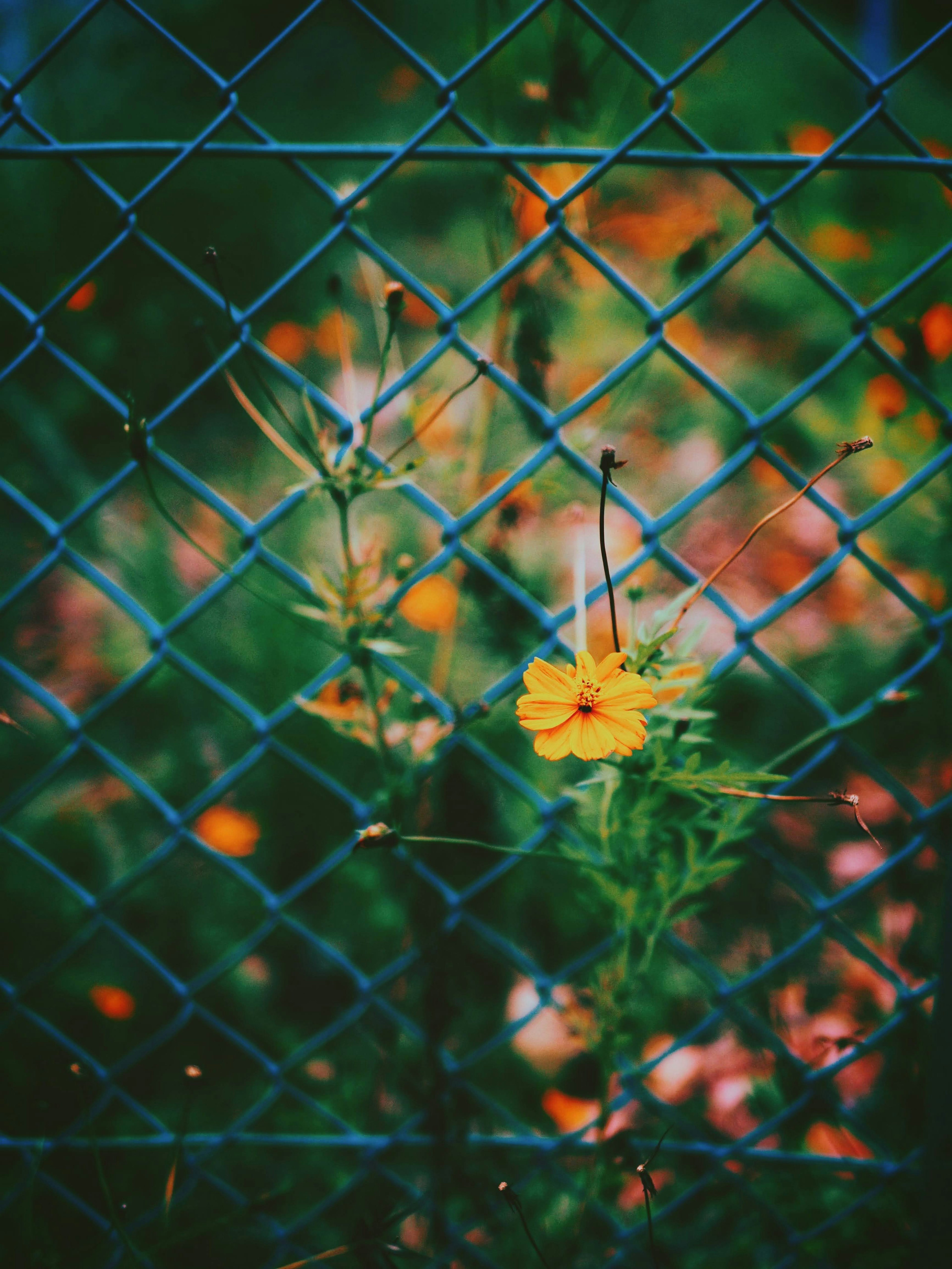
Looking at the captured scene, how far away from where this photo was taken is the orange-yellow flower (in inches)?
22.1

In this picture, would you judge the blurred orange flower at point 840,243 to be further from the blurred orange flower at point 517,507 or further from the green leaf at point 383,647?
the green leaf at point 383,647

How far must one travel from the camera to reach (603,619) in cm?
124

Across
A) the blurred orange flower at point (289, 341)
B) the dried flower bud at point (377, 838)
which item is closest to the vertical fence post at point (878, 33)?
the blurred orange flower at point (289, 341)

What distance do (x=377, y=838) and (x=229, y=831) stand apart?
0.75 meters

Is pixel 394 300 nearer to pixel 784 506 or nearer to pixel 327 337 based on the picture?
pixel 784 506

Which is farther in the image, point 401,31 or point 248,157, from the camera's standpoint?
point 401,31

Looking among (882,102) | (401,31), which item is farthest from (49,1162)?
(401,31)

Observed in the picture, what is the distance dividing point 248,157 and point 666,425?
1022mm

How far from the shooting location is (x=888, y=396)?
1094mm

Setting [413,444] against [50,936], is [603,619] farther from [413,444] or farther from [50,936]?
[50,936]

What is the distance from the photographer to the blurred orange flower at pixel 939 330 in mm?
945

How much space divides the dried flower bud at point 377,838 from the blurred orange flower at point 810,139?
56.3 inches

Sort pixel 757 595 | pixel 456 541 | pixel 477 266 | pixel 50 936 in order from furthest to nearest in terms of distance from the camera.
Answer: pixel 477 266 < pixel 757 595 < pixel 50 936 < pixel 456 541

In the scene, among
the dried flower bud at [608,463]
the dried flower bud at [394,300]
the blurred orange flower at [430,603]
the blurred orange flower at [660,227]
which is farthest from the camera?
the blurred orange flower at [660,227]
